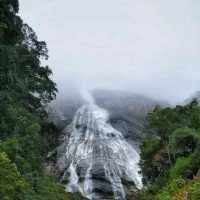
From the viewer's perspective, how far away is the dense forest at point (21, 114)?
17.2m

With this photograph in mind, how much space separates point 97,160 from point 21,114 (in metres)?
23.3

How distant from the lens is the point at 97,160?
50.9 metres

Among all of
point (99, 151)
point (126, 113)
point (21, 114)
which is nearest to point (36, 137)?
point (21, 114)

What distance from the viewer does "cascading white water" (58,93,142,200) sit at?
45.4 meters

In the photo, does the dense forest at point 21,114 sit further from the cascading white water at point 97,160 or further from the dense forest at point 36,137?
the cascading white water at point 97,160

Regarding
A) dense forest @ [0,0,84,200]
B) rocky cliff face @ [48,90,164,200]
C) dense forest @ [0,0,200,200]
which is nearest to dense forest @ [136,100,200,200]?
dense forest @ [0,0,200,200]

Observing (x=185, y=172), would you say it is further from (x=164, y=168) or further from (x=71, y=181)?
(x=71, y=181)

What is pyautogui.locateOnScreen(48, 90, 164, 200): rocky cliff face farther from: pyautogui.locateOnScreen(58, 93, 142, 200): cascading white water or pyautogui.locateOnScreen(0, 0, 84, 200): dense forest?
pyautogui.locateOnScreen(0, 0, 84, 200): dense forest

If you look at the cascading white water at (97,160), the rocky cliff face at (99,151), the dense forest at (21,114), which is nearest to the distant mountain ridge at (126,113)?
the rocky cliff face at (99,151)

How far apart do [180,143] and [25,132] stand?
37.6ft

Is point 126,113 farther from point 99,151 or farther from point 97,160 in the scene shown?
point 97,160

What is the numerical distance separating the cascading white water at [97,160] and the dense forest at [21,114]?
6590mm

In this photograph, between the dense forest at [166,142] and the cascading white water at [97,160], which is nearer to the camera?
the dense forest at [166,142]

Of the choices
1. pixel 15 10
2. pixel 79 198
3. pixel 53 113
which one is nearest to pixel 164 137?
pixel 79 198
